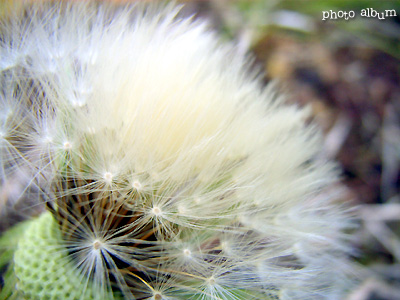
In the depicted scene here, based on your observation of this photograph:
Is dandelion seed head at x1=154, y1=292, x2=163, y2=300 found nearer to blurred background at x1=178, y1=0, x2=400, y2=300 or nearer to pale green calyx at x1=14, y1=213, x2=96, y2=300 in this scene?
pale green calyx at x1=14, y1=213, x2=96, y2=300

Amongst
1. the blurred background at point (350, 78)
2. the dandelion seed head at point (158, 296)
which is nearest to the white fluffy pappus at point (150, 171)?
the dandelion seed head at point (158, 296)

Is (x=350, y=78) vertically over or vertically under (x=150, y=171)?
over

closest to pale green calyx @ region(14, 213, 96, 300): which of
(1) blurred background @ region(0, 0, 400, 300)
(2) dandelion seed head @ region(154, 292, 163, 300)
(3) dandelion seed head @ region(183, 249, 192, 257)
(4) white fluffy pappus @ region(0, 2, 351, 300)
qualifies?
(4) white fluffy pappus @ region(0, 2, 351, 300)

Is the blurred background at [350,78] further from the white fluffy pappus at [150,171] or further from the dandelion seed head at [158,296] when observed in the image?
the dandelion seed head at [158,296]

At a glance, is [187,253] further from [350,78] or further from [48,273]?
[350,78]

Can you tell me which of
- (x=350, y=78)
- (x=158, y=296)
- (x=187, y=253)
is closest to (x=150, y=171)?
(x=187, y=253)

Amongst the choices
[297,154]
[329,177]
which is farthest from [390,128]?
[297,154]
